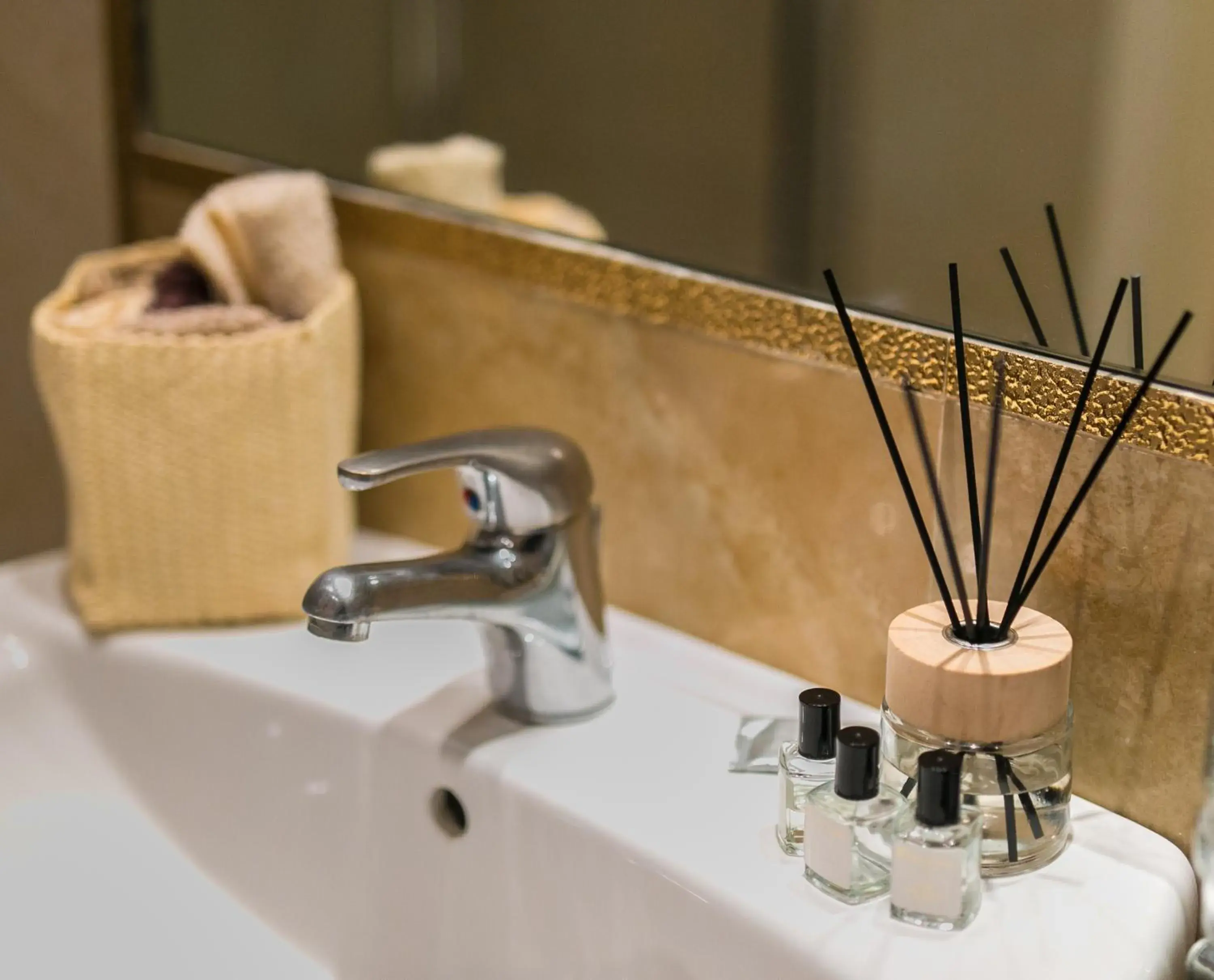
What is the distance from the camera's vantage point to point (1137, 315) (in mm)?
611

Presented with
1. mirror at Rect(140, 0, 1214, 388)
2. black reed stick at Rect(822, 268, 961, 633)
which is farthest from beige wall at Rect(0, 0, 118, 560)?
black reed stick at Rect(822, 268, 961, 633)

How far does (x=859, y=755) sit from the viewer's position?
57cm

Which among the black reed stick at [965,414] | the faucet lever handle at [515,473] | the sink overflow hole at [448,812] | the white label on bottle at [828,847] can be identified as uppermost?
the black reed stick at [965,414]

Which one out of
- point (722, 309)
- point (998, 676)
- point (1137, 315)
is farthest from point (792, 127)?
point (998, 676)

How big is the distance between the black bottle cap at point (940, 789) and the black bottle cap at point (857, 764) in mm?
21

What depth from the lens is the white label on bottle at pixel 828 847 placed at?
59cm

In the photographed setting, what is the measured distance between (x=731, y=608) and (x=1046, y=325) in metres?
0.24

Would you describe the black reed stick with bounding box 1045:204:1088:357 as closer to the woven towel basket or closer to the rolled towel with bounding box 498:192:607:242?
the rolled towel with bounding box 498:192:607:242

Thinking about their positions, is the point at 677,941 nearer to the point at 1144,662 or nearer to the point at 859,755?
the point at 859,755

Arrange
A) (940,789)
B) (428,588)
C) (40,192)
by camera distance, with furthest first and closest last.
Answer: (40,192)
(428,588)
(940,789)

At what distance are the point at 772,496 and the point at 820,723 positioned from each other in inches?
6.7

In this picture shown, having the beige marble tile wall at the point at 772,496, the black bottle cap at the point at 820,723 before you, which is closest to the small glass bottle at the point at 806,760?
the black bottle cap at the point at 820,723

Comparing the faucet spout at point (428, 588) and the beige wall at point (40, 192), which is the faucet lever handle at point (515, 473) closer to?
the faucet spout at point (428, 588)

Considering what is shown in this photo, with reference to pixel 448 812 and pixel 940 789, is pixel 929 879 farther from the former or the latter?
pixel 448 812
